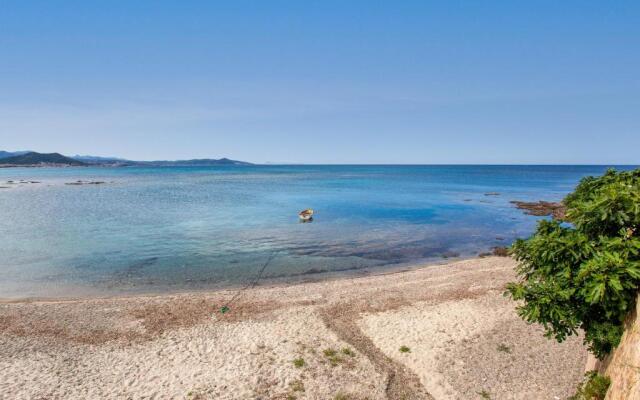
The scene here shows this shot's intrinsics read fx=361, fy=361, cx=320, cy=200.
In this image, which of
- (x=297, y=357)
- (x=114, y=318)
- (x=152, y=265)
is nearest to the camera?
(x=297, y=357)

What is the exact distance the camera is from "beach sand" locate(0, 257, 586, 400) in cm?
1312

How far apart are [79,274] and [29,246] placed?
1397 cm

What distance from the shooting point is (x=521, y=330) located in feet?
55.9

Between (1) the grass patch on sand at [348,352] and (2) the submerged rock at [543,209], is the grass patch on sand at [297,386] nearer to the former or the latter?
(1) the grass patch on sand at [348,352]

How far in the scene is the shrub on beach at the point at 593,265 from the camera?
784 cm

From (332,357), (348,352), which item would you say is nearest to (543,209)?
(348,352)

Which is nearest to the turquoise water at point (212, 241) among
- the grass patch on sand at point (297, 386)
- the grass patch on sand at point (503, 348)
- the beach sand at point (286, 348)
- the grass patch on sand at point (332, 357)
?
the beach sand at point (286, 348)

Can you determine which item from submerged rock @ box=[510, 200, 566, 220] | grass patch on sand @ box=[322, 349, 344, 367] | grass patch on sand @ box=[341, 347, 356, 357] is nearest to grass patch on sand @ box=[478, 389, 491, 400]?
grass patch on sand @ box=[341, 347, 356, 357]

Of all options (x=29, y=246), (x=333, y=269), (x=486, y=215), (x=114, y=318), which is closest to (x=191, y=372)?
(x=114, y=318)

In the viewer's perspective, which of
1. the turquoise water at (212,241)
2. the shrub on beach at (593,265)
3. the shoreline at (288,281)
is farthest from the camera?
the turquoise water at (212,241)

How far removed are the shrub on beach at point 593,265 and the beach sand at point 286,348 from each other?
5.32 meters

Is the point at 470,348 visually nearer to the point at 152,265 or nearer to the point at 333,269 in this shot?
the point at 333,269

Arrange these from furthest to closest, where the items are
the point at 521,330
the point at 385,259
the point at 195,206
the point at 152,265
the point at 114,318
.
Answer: the point at 195,206 < the point at 385,259 < the point at 152,265 < the point at 114,318 < the point at 521,330

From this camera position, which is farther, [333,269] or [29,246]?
[29,246]
